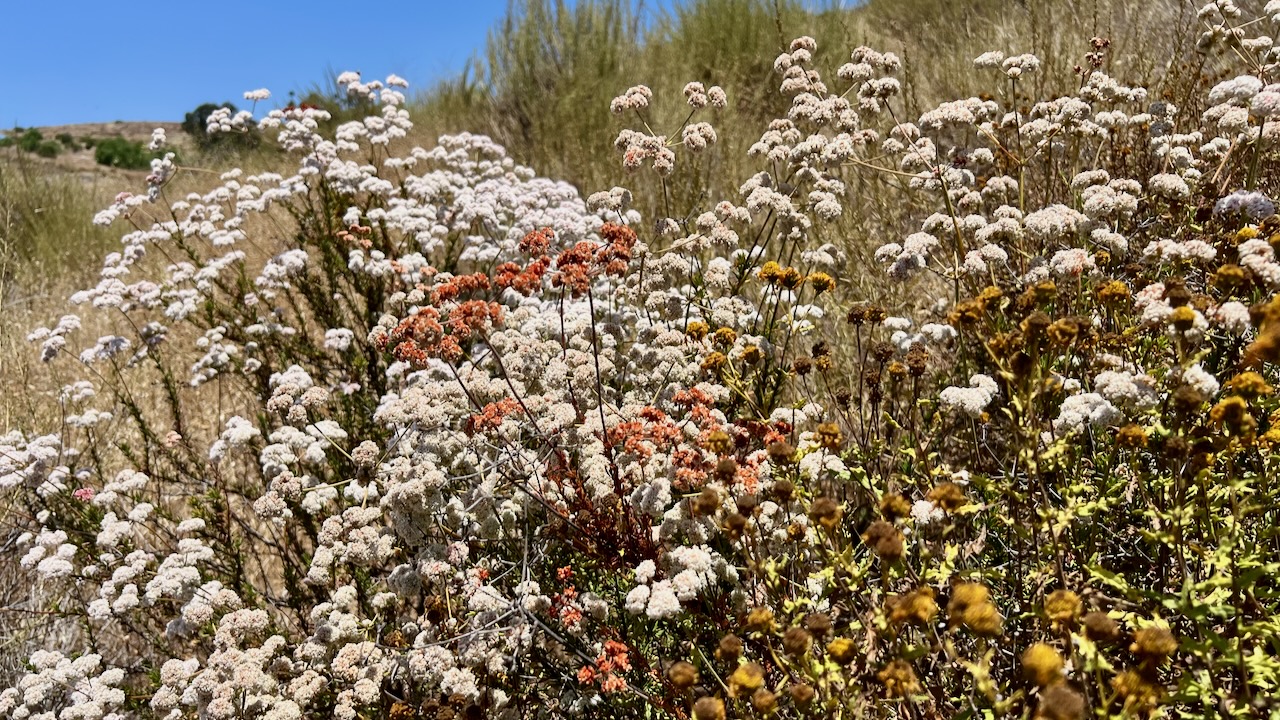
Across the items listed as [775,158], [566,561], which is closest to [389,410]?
[566,561]

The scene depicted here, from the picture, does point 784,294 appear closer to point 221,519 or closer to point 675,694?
point 675,694

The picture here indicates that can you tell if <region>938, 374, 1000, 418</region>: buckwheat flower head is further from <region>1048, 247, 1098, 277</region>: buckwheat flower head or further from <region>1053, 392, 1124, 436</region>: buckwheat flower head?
<region>1048, 247, 1098, 277</region>: buckwheat flower head

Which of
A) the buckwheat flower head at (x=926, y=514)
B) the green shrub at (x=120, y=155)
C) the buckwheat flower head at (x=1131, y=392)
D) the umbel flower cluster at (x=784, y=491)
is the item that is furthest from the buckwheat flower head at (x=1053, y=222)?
the green shrub at (x=120, y=155)

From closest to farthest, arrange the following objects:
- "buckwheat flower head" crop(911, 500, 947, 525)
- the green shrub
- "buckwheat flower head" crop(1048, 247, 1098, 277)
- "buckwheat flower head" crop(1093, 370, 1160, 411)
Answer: "buckwheat flower head" crop(1093, 370, 1160, 411)
"buckwheat flower head" crop(911, 500, 947, 525)
"buckwheat flower head" crop(1048, 247, 1098, 277)
the green shrub

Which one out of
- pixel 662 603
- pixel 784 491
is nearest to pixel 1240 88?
pixel 784 491

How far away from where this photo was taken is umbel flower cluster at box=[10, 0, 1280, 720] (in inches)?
64.4

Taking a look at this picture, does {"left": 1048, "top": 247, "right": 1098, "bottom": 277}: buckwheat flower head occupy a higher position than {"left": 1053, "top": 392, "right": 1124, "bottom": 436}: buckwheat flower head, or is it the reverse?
{"left": 1048, "top": 247, "right": 1098, "bottom": 277}: buckwheat flower head

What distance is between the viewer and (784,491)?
5.41ft

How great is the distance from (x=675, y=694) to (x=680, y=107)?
6072 mm

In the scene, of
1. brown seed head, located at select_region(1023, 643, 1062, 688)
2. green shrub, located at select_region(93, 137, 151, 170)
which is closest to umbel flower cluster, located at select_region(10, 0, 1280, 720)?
brown seed head, located at select_region(1023, 643, 1062, 688)

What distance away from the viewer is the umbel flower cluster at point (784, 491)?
1636 mm

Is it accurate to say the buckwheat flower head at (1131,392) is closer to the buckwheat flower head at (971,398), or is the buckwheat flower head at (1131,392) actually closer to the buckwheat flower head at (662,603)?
the buckwheat flower head at (971,398)

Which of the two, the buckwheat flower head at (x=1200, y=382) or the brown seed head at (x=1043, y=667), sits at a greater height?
the buckwheat flower head at (x=1200, y=382)

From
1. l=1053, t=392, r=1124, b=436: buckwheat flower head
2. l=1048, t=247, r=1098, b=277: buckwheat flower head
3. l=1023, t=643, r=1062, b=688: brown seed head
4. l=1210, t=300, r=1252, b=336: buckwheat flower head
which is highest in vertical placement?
l=1048, t=247, r=1098, b=277: buckwheat flower head
